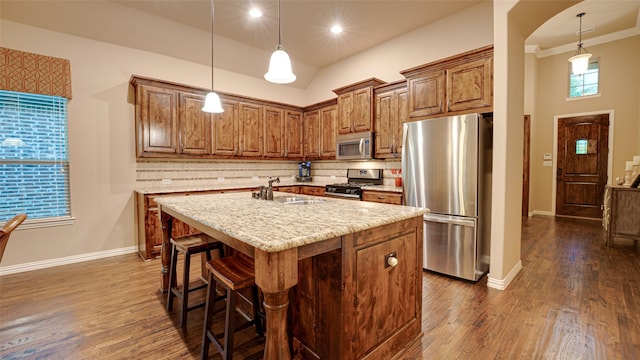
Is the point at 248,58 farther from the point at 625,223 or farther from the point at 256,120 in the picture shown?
the point at 625,223

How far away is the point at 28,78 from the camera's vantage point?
3123mm

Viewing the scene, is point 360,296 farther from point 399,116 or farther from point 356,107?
point 356,107

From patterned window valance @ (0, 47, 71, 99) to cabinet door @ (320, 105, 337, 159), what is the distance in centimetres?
360

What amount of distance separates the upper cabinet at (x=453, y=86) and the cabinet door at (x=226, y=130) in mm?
2738

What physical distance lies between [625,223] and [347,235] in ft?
15.5

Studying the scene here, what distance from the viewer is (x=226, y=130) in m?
4.45

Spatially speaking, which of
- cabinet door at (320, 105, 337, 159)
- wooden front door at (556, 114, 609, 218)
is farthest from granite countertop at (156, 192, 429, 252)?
wooden front door at (556, 114, 609, 218)

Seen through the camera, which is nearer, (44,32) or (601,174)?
(44,32)

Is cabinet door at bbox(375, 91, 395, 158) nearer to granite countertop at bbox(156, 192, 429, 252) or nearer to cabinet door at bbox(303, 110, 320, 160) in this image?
cabinet door at bbox(303, 110, 320, 160)

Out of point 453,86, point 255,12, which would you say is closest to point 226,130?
point 255,12

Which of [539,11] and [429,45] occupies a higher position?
[429,45]

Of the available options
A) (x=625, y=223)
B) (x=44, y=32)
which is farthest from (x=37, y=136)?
(x=625, y=223)

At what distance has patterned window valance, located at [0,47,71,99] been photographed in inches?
118

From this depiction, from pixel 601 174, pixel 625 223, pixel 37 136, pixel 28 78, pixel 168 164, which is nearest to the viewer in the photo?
pixel 28 78
